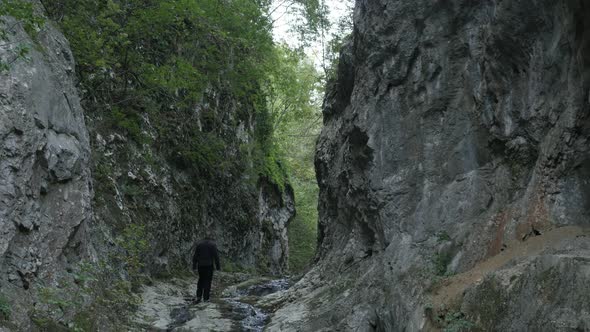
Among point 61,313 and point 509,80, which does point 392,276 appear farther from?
point 61,313

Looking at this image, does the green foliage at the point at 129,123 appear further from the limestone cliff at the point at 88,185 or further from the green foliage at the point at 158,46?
the green foliage at the point at 158,46

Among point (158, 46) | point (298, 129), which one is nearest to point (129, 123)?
point (158, 46)

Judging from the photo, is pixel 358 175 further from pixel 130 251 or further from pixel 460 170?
pixel 130 251

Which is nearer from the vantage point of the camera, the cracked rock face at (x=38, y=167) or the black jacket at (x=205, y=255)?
the cracked rock face at (x=38, y=167)

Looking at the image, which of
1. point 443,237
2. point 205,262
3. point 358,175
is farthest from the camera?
point 205,262

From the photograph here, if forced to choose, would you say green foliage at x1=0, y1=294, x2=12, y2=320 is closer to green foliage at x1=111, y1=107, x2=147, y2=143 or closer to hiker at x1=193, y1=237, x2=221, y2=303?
hiker at x1=193, y1=237, x2=221, y2=303

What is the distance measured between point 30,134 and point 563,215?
7956 mm

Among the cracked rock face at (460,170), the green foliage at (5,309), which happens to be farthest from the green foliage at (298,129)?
the green foliage at (5,309)

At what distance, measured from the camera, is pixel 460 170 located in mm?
9867

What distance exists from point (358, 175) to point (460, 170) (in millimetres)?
3614

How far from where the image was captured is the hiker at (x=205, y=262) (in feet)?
43.9

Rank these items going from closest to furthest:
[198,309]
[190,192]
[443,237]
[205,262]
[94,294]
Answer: [443,237] → [94,294] → [198,309] → [205,262] → [190,192]

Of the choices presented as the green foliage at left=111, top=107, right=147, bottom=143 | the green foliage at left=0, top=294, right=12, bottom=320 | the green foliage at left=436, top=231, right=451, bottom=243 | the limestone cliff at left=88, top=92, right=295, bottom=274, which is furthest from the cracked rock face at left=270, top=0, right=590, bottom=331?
the green foliage at left=111, top=107, right=147, bottom=143

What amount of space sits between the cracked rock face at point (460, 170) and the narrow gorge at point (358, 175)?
3 cm
